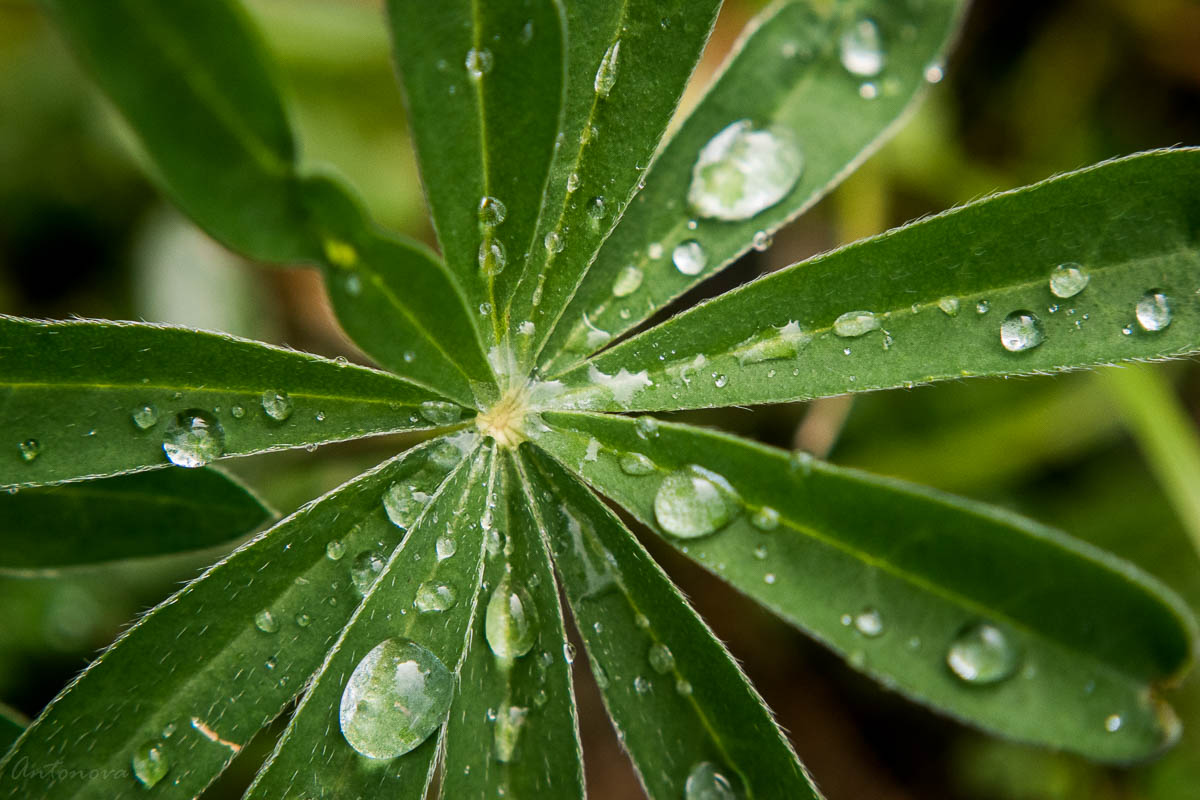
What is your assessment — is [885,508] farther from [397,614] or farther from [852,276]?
[397,614]

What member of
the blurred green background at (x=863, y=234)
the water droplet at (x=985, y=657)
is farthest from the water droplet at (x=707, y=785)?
the blurred green background at (x=863, y=234)

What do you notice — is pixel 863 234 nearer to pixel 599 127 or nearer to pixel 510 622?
pixel 599 127

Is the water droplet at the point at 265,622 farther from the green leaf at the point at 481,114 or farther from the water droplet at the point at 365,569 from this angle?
the green leaf at the point at 481,114

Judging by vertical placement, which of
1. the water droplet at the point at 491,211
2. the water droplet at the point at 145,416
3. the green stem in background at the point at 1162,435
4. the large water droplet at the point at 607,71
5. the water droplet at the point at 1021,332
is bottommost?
the water droplet at the point at 145,416

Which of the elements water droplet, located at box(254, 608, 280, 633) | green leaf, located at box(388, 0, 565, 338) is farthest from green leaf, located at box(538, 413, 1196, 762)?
water droplet, located at box(254, 608, 280, 633)

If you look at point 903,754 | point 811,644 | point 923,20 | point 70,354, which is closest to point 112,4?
point 70,354

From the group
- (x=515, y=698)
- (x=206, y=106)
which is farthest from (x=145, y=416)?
(x=515, y=698)
